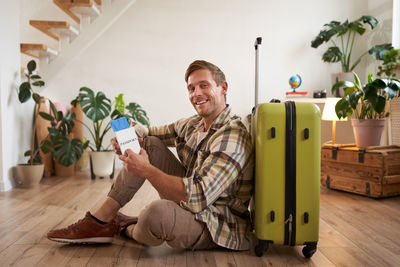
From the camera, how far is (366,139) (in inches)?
129

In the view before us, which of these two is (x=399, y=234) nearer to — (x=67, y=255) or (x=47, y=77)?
(x=67, y=255)

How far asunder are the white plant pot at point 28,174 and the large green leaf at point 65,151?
21 cm

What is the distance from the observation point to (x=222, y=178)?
1.56 metres

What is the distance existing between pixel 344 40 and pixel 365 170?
2.31 m

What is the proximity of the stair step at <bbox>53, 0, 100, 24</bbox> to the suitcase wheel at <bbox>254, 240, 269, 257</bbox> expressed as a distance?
3046 mm

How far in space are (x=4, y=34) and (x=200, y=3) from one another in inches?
92.1

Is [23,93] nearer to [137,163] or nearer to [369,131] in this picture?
[137,163]

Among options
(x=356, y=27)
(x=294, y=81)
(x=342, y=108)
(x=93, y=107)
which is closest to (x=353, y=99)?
(x=342, y=108)

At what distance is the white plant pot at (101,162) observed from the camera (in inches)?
153

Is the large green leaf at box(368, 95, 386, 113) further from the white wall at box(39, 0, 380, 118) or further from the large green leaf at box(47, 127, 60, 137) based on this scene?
the large green leaf at box(47, 127, 60, 137)

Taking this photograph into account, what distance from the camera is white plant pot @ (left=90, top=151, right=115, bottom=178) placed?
12.8ft

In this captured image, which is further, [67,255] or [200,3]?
[200,3]

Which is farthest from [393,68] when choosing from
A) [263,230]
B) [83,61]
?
[83,61]

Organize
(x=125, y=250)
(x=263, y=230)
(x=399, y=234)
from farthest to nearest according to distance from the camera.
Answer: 1. (x=399, y=234)
2. (x=125, y=250)
3. (x=263, y=230)
